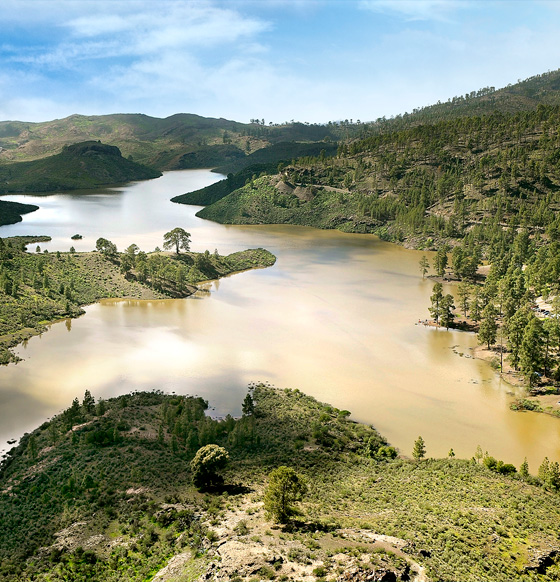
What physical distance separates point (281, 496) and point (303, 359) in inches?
1111

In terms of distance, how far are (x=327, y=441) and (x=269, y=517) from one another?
13.1 metres

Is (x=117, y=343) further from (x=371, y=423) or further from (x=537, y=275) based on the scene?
(x=537, y=275)

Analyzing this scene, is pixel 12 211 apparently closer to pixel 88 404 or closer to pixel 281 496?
pixel 88 404

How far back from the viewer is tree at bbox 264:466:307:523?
25.3 meters

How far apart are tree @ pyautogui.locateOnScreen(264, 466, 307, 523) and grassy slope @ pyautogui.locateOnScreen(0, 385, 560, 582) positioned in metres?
0.79

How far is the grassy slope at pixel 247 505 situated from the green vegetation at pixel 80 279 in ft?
95.6

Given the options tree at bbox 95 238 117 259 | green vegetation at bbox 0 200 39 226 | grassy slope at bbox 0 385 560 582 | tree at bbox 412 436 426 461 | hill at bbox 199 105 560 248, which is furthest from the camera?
green vegetation at bbox 0 200 39 226

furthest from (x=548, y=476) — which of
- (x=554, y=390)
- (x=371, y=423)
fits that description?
(x=554, y=390)

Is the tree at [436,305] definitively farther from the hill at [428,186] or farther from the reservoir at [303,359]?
the hill at [428,186]

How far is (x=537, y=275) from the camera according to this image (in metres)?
71.9

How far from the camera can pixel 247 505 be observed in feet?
94.0

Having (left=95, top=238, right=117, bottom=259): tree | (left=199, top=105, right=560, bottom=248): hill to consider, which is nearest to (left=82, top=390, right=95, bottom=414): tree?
(left=95, top=238, right=117, bottom=259): tree

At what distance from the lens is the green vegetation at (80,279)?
65438 mm

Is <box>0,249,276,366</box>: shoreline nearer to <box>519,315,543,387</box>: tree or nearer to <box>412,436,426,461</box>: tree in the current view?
<box>412,436,426,461</box>: tree
